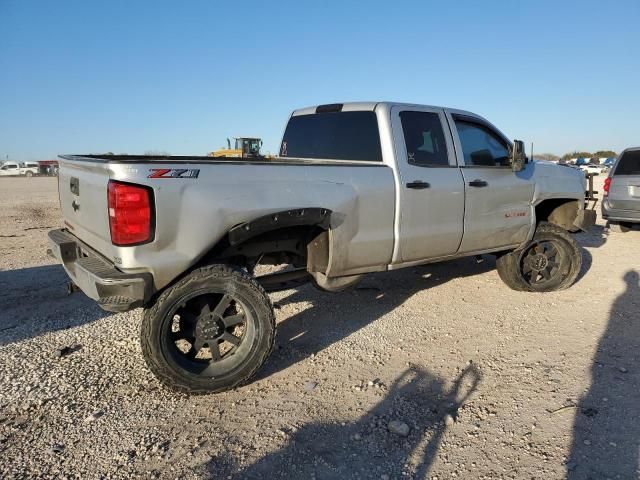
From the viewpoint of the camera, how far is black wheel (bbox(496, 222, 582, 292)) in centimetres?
567

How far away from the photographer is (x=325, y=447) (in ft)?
8.96

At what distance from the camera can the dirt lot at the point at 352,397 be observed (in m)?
2.59

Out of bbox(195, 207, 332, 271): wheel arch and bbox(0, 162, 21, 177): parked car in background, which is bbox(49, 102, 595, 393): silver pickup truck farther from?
bbox(0, 162, 21, 177): parked car in background

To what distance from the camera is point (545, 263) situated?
577 cm

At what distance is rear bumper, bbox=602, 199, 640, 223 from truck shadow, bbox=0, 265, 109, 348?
9.97 meters

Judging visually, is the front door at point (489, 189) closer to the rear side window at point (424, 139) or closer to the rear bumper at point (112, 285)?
the rear side window at point (424, 139)

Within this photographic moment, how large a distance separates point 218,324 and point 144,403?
0.72 metres

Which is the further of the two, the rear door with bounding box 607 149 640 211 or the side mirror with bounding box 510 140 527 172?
the rear door with bounding box 607 149 640 211

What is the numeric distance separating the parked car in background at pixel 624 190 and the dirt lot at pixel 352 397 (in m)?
5.23

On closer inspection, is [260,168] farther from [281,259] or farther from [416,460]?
[416,460]

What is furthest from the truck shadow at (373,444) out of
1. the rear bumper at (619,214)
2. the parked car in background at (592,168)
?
the parked car in background at (592,168)

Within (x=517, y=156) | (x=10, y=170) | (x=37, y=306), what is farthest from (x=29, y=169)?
(x=517, y=156)

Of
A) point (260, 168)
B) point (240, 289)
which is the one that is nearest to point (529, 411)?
point (240, 289)

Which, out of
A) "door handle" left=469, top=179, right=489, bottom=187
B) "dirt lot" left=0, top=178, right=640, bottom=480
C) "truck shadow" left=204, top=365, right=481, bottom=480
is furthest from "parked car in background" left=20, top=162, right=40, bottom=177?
"truck shadow" left=204, top=365, right=481, bottom=480
